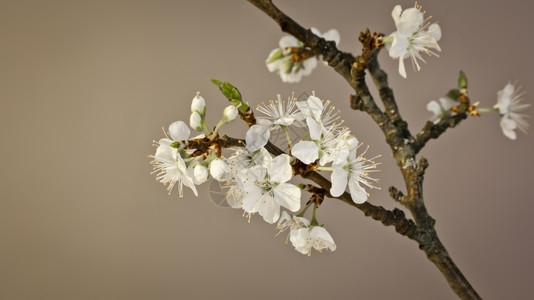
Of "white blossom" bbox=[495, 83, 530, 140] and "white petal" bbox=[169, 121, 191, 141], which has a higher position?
"white blossom" bbox=[495, 83, 530, 140]

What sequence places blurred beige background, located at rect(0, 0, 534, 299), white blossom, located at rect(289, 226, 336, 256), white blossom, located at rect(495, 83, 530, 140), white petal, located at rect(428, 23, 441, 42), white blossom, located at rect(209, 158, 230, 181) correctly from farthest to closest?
1. blurred beige background, located at rect(0, 0, 534, 299)
2. white blossom, located at rect(495, 83, 530, 140)
3. white petal, located at rect(428, 23, 441, 42)
4. white blossom, located at rect(289, 226, 336, 256)
5. white blossom, located at rect(209, 158, 230, 181)

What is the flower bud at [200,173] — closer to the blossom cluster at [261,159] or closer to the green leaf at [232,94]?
the blossom cluster at [261,159]

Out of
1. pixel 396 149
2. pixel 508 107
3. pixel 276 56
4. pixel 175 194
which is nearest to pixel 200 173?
pixel 396 149

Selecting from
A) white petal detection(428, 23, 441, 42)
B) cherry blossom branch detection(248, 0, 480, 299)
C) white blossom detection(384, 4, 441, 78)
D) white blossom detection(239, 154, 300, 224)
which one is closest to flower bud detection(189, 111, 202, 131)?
white blossom detection(239, 154, 300, 224)

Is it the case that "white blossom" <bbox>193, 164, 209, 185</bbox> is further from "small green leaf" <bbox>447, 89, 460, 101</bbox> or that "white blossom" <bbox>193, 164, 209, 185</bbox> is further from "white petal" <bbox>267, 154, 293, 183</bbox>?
"small green leaf" <bbox>447, 89, 460, 101</bbox>

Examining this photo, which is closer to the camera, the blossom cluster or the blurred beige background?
the blossom cluster

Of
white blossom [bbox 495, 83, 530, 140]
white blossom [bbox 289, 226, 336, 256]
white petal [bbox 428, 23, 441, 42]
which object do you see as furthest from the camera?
white blossom [bbox 495, 83, 530, 140]

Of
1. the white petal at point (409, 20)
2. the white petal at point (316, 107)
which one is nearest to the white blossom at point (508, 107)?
the white petal at point (409, 20)
